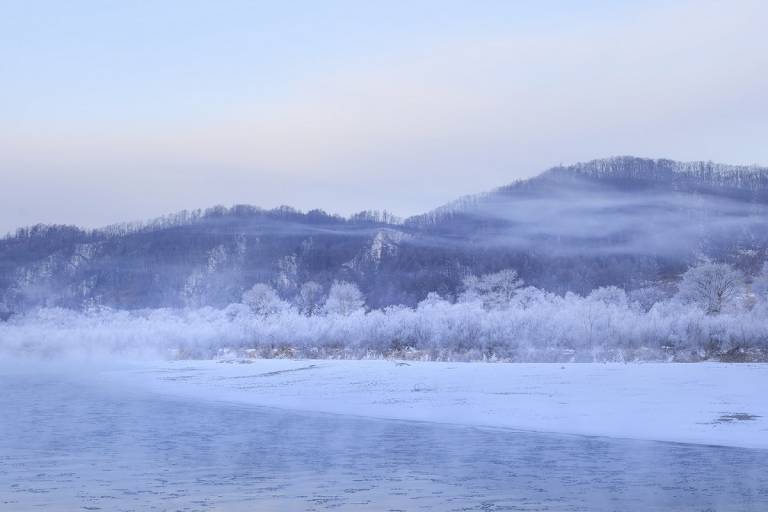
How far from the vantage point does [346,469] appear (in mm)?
13227

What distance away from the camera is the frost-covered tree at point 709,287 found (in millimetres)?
76625

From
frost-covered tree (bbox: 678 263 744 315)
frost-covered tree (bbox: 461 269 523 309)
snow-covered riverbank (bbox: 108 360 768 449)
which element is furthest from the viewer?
frost-covered tree (bbox: 461 269 523 309)

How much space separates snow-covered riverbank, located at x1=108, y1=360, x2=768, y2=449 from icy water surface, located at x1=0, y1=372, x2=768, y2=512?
5.80 ft

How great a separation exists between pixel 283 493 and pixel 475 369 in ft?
62.3

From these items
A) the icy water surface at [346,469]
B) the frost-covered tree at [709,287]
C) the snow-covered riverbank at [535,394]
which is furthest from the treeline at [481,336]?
the frost-covered tree at [709,287]

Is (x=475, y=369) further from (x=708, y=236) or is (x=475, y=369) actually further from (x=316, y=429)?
(x=708, y=236)

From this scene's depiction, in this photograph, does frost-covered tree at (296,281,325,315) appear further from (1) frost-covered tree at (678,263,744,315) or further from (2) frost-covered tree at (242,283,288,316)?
(1) frost-covered tree at (678,263,744,315)

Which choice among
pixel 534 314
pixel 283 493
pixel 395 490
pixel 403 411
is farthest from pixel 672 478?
pixel 534 314

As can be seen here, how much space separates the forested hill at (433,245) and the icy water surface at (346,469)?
95.0m

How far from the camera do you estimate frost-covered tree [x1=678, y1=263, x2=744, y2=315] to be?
251ft

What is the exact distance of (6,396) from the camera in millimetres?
28766

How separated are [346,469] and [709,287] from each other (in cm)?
7107

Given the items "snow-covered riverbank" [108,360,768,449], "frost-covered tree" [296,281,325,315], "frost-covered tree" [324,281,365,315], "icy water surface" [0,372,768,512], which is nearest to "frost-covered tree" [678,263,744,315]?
"frost-covered tree" [324,281,365,315]

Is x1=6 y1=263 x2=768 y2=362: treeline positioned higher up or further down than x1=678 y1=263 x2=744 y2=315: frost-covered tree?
further down
